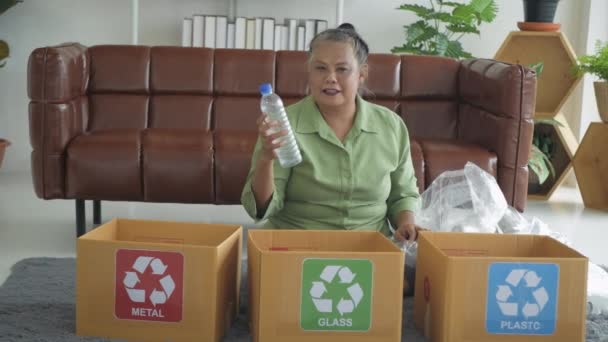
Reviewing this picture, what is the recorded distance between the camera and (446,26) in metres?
4.48

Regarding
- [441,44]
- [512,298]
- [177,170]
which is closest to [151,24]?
[441,44]

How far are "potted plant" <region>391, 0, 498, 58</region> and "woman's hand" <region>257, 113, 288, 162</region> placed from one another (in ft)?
8.66

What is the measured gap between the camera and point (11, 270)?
2646 millimetres

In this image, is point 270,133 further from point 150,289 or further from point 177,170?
point 177,170

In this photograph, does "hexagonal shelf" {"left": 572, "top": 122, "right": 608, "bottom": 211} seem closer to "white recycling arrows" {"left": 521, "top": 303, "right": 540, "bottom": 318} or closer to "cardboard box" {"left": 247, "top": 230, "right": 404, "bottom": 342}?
"white recycling arrows" {"left": 521, "top": 303, "right": 540, "bottom": 318}

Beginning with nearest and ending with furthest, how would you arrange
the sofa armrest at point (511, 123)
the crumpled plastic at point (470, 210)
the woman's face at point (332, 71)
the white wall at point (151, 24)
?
the woman's face at point (332, 71) → the crumpled plastic at point (470, 210) → the sofa armrest at point (511, 123) → the white wall at point (151, 24)

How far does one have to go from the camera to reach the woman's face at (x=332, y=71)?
213 centimetres

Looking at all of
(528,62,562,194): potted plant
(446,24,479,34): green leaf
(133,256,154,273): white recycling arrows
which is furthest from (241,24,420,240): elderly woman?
(446,24,479,34): green leaf

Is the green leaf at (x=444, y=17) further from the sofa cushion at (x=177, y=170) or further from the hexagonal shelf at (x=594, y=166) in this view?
the sofa cushion at (x=177, y=170)

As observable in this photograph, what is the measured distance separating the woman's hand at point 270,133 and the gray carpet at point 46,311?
0.46m

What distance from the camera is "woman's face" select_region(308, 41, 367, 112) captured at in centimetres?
213

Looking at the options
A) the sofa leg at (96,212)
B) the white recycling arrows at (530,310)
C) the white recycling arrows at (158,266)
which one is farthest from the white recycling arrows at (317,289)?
the sofa leg at (96,212)

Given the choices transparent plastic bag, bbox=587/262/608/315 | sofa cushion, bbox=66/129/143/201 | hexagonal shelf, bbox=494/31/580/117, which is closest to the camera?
transparent plastic bag, bbox=587/262/608/315

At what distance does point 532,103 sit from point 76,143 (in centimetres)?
167
